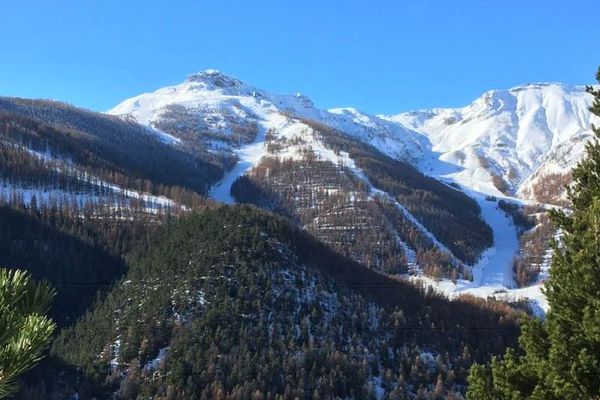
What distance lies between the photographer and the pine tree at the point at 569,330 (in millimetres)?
12297

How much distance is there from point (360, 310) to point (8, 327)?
154m

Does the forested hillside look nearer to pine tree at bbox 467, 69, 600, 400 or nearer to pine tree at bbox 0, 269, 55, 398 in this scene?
pine tree at bbox 467, 69, 600, 400

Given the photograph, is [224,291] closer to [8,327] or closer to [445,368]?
[445,368]

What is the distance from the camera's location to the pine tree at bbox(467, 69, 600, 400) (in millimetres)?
12297

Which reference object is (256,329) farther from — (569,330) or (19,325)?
(19,325)

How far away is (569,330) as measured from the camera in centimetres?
1299

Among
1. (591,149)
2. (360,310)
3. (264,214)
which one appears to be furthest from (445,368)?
(591,149)

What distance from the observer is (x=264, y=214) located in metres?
192

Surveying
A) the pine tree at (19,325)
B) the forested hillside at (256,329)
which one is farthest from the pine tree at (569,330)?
the forested hillside at (256,329)

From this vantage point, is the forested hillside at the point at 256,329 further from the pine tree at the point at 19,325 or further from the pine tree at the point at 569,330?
the pine tree at the point at 19,325

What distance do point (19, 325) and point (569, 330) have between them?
11552mm

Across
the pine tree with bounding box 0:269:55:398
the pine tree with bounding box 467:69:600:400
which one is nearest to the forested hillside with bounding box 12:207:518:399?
the pine tree with bounding box 467:69:600:400

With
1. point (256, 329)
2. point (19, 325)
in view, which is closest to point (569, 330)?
point (19, 325)

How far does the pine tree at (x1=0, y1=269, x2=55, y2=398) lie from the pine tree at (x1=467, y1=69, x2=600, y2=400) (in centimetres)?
1062
